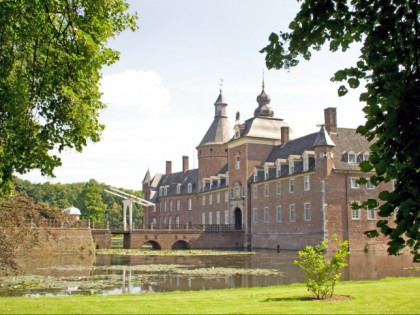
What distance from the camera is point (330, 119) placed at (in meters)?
39.2

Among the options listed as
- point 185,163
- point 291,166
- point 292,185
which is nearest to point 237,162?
point 291,166

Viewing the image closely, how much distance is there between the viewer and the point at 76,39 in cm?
1101

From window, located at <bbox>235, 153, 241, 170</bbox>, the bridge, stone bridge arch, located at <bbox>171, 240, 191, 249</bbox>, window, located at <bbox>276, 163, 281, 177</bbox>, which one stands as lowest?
stone bridge arch, located at <bbox>171, 240, 191, 249</bbox>

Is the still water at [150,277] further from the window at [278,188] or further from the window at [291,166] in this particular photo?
the window at [278,188]

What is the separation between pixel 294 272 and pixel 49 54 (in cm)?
1516

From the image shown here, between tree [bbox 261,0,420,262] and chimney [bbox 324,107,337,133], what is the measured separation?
112ft

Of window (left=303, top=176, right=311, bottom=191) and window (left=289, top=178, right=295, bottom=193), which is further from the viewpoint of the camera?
window (left=289, top=178, right=295, bottom=193)

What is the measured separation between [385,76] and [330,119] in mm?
35192

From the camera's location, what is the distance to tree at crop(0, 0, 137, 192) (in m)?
10.4

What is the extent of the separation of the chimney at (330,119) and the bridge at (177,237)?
519 inches

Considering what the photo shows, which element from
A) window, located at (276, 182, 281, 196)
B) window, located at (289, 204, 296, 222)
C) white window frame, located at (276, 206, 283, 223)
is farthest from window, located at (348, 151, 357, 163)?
white window frame, located at (276, 206, 283, 223)

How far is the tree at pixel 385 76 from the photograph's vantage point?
4.50 m

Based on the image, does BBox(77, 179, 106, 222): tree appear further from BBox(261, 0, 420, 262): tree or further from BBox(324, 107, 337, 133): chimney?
BBox(261, 0, 420, 262): tree

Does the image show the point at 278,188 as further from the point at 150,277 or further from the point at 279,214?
the point at 150,277
